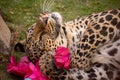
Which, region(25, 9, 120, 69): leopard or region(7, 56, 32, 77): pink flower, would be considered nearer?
region(25, 9, 120, 69): leopard

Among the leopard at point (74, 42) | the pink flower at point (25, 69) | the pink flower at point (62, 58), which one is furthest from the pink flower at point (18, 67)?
the pink flower at point (62, 58)

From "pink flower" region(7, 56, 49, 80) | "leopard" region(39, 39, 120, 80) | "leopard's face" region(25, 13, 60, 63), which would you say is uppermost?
"leopard's face" region(25, 13, 60, 63)

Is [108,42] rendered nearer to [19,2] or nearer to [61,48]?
[61,48]

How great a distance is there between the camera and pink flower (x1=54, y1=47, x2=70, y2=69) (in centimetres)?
367

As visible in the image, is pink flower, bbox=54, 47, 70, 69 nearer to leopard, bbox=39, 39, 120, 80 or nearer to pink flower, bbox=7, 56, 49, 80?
leopard, bbox=39, 39, 120, 80

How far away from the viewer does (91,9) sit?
220 inches

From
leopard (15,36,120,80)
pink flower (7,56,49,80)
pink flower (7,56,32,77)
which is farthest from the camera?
pink flower (7,56,32,77)

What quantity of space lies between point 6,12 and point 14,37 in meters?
0.67

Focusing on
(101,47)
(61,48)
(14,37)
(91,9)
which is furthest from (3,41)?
(91,9)

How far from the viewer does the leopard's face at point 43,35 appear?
383cm

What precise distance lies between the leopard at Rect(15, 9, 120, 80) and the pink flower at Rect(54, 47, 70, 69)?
0.17ft

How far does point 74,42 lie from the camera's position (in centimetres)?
405

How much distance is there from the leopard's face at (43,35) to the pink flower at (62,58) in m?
0.13

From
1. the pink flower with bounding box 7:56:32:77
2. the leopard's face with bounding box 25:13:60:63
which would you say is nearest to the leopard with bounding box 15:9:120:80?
the leopard's face with bounding box 25:13:60:63
